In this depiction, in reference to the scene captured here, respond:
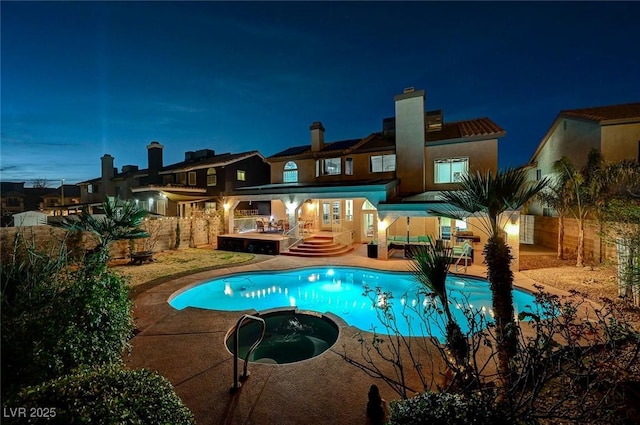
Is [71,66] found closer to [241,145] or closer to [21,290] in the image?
[21,290]

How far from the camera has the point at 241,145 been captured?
80.2 metres

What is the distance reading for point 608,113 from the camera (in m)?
18.0

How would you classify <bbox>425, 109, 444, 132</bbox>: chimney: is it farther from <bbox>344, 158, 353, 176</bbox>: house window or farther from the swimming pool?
the swimming pool

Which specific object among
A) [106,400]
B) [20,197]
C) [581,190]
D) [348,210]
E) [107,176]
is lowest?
[106,400]

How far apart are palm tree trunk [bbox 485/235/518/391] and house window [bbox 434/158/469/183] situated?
48.1 feet

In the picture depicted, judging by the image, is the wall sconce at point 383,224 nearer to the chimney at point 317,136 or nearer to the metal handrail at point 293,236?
the metal handrail at point 293,236

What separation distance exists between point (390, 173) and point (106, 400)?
63.8ft

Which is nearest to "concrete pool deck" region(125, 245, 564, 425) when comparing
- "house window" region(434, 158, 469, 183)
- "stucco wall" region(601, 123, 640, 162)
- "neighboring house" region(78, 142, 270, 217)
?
"house window" region(434, 158, 469, 183)

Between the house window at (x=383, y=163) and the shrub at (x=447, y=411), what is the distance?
18.3 m

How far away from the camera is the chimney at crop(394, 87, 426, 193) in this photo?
18.7 metres

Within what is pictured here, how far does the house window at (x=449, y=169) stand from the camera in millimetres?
17875

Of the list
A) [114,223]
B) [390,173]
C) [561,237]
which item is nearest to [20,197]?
[114,223]

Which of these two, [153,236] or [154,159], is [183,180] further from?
[153,236]

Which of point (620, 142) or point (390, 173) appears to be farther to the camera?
point (390, 173)
